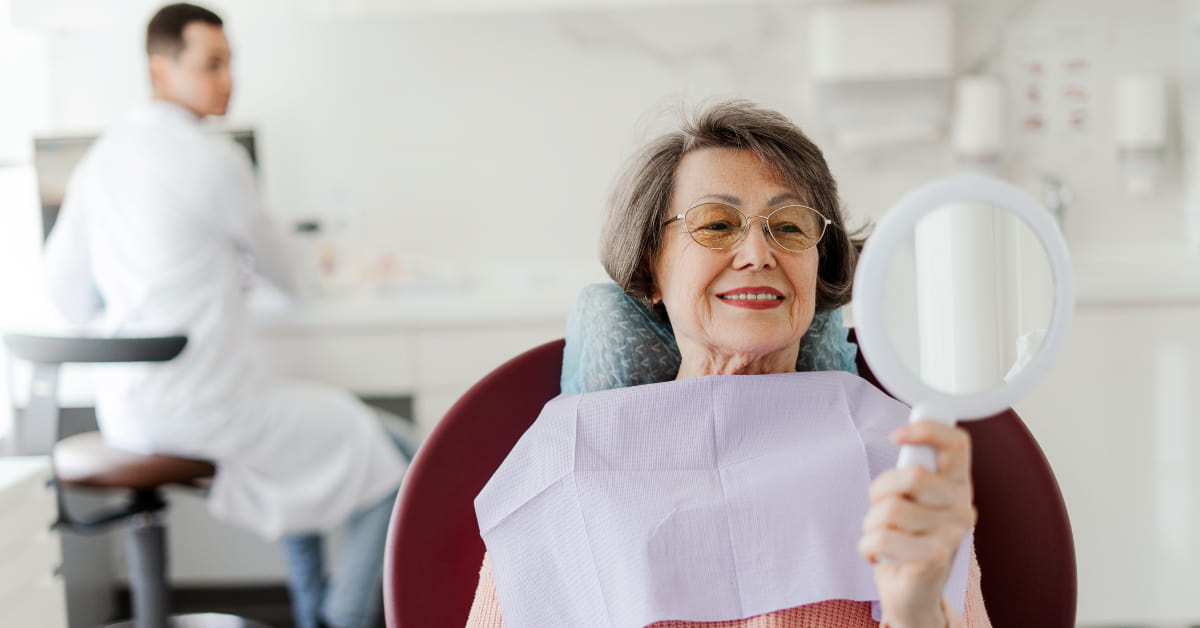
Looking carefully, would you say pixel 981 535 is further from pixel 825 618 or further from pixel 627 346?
pixel 627 346

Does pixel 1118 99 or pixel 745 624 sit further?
pixel 1118 99

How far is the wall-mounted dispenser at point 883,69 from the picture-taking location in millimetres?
2332

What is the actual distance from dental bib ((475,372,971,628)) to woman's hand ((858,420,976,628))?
159mm

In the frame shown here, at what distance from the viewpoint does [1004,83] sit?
8.18 ft

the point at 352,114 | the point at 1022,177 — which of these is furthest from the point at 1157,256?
the point at 352,114

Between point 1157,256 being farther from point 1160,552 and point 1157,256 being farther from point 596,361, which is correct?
point 596,361

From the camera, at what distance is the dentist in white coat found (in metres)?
1.77

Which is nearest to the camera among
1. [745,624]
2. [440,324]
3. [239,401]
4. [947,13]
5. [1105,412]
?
[745,624]

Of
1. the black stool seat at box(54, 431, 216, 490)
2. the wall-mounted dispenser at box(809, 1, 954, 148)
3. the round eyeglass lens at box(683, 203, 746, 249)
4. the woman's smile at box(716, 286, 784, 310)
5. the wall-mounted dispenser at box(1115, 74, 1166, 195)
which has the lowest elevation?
the black stool seat at box(54, 431, 216, 490)

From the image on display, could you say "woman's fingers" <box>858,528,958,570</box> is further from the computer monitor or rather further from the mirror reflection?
the computer monitor

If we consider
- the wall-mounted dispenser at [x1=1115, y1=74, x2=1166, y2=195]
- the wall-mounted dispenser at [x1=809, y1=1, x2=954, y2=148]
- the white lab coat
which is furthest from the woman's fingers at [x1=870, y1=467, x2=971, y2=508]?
the wall-mounted dispenser at [x1=1115, y1=74, x2=1166, y2=195]

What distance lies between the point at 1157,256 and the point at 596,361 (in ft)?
6.60

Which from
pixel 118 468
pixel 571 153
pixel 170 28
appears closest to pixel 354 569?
pixel 118 468

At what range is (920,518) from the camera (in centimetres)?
63
